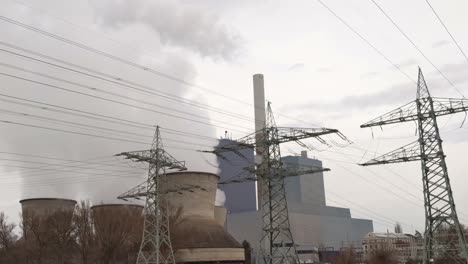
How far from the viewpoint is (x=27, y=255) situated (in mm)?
38781

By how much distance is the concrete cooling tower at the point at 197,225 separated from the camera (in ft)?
152

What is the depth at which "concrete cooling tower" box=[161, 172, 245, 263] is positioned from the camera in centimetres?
4625

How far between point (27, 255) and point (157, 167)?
18356mm

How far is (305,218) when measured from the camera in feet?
360

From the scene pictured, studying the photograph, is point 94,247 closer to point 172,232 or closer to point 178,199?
point 172,232

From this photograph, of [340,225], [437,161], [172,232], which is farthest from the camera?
[340,225]

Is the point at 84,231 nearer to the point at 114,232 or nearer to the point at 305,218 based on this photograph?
the point at 114,232

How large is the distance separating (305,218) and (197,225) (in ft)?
216

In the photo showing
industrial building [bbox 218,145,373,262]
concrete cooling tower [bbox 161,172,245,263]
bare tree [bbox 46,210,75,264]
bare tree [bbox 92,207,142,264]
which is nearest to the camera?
bare tree [bbox 46,210,75,264]

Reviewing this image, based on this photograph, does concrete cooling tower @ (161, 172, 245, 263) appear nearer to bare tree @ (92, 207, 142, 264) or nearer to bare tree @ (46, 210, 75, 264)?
bare tree @ (92, 207, 142, 264)

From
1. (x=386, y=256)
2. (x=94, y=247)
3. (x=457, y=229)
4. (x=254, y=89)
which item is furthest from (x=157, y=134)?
(x=254, y=89)

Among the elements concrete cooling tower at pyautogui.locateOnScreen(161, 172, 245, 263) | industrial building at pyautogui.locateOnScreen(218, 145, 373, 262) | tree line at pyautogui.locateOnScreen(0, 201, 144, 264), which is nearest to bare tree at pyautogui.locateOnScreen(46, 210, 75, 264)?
tree line at pyautogui.locateOnScreen(0, 201, 144, 264)

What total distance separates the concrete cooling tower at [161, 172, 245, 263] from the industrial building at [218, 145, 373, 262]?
40761 mm

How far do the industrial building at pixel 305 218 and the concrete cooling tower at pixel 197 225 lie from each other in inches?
Result: 1605
